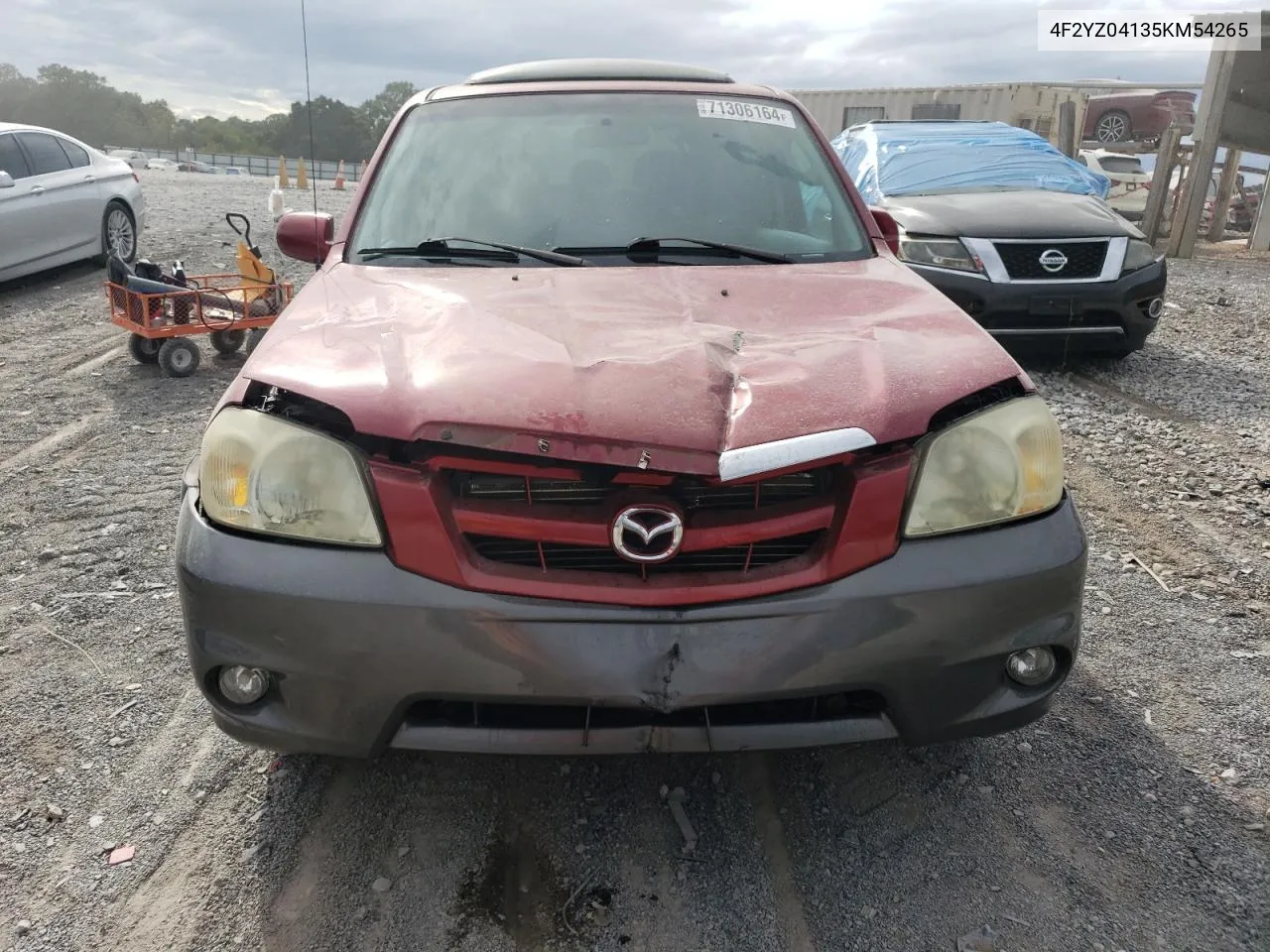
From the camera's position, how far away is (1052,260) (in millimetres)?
5961

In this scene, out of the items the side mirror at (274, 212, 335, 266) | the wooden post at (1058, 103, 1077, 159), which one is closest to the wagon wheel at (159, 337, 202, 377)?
the side mirror at (274, 212, 335, 266)

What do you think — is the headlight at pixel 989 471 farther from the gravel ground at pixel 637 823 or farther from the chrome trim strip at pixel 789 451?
the gravel ground at pixel 637 823

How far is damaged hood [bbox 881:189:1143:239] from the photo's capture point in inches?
238

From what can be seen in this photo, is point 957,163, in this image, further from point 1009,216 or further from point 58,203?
point 58,203

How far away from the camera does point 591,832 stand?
2.18m

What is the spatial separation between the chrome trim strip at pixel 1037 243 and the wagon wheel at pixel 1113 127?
16214 mm

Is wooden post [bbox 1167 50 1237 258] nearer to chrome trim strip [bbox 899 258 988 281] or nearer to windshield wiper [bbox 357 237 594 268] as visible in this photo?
chrome trim strip [bbox 899 258 988 281]

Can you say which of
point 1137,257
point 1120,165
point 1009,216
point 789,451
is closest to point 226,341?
point 1009,216

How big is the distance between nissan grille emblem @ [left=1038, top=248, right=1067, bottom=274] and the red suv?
14.3 ft

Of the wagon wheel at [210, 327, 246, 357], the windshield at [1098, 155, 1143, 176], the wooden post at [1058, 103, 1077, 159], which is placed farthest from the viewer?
the windshield at [1098, 155, 1143, 176]

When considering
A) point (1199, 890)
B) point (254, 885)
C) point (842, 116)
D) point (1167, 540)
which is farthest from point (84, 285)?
point (842, 116)

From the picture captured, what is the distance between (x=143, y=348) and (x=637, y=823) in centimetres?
550

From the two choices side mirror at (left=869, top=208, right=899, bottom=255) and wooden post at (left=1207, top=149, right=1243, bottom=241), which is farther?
wooden post at (left=1207, top=149, right=1243, bottom=241)

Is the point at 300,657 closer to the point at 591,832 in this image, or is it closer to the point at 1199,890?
the point at 591,832
